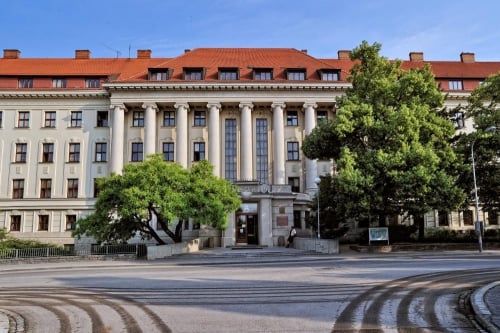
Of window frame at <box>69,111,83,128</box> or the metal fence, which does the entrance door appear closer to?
the metal fence

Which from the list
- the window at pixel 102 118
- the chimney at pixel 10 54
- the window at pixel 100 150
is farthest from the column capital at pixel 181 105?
the chimney at pixel 10 54

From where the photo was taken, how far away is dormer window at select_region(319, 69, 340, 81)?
44.3 m

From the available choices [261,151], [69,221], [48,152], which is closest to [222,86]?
[261,151]

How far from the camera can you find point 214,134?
43.6m

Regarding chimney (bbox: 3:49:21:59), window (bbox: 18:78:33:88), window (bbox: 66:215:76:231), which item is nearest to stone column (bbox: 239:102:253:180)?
window (bbox: 66:215:76:231)

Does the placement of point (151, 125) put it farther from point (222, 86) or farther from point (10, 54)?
point (10, 54)

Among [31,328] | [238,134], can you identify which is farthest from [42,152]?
[31,328]

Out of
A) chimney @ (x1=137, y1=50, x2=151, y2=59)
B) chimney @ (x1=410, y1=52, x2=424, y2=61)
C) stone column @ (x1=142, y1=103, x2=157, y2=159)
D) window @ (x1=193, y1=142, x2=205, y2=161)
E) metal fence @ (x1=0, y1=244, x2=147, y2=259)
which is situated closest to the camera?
metal fence @ (x1=0, y1=244, x2=147, y2=259)

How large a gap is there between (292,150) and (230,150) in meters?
6.60

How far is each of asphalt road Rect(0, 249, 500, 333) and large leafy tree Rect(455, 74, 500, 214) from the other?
18.1m

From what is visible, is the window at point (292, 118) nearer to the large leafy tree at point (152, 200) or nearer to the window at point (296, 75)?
the window at point (296, 75)

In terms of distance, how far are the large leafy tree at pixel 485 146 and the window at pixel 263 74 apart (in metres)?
19.6

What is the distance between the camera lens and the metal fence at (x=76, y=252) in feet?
84.9

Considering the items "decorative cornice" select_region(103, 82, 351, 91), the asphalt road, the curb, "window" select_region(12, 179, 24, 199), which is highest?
"decorative cornice" select_region(103, 82, 351, 91)
